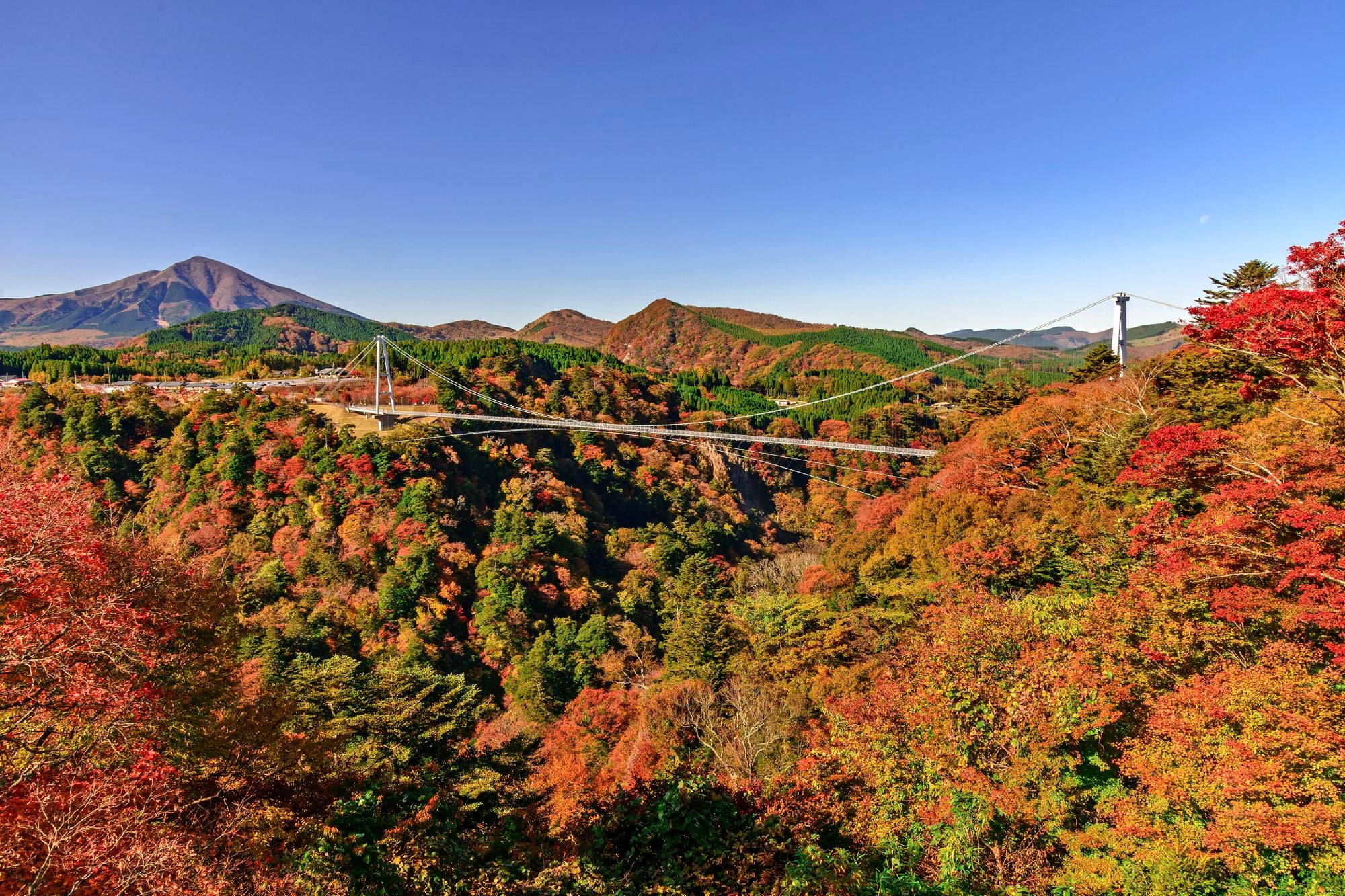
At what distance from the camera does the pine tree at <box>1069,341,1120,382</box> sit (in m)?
24.6

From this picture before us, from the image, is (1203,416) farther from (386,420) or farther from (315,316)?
(315,316)

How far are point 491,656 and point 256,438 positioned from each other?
16.2 metres

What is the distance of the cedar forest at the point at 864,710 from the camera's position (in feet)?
17.3

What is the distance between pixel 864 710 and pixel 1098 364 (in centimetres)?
2296

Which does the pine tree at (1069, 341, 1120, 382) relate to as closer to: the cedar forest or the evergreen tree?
the cedar forest

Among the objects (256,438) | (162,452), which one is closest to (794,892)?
(256,438)

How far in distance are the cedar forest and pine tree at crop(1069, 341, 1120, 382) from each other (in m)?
4.76

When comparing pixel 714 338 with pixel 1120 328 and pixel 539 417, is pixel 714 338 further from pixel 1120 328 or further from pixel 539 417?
pixel 1120 328

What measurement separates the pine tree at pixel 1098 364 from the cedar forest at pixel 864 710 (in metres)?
4.76

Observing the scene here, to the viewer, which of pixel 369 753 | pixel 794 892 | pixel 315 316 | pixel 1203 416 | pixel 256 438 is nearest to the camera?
pixel 794 892

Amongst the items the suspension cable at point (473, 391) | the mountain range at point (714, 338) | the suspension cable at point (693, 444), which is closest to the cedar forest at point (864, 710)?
the suspension cable at point (693, 444)

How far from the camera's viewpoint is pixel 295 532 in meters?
25.1

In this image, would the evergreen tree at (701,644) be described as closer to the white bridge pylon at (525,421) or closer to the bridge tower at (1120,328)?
the white bridge pylon at (525,421)

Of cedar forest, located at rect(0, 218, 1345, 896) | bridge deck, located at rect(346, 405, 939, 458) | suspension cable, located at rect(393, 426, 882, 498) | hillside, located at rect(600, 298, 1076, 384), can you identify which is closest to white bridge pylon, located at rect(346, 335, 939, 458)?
bridge deck, located at rect(346, 405, 939, 458)
